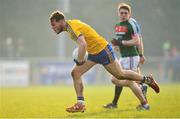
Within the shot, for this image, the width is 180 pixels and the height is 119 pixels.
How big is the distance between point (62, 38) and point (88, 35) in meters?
21.7

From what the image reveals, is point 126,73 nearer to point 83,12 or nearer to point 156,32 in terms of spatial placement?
point 156,32

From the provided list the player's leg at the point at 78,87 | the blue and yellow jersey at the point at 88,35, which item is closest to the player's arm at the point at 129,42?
the blue and yellow jersey at the point at 88,35

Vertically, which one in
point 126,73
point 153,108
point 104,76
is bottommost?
point 104,76

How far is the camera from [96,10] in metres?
30.9

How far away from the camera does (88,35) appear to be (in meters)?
10.8

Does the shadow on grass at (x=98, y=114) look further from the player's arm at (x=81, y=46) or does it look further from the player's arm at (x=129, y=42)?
the player's arm at (x=129, y=42)

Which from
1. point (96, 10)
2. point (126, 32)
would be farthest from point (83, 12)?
point (126, 32)

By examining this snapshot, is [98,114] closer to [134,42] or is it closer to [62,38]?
[134,42]

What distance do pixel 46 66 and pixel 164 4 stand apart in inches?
223

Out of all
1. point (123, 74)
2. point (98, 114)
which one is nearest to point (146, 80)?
point (123, 74)

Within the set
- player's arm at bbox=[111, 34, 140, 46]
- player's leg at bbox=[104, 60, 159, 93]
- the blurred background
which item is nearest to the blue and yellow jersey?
player's leg at bbox=[104, 60, 159, 93]

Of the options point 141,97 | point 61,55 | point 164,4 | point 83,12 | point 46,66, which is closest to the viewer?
point 141,97

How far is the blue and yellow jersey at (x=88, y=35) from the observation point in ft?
34.5

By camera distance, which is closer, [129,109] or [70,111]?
[70,111]
